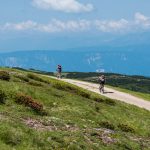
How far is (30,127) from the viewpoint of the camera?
26.0 metres

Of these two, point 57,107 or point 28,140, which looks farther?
point 57,107

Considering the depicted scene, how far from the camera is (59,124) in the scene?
2936 centimetres

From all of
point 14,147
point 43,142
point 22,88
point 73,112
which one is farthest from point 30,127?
point 22,88

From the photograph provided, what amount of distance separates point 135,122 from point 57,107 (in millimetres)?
8448

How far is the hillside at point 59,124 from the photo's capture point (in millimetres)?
A: 23719

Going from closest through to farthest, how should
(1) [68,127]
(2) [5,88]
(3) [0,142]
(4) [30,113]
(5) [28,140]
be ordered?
(3) [0,142] < (5) [28,140] < (1) [68,127] < (4) [30,113] < (2) [5,88]

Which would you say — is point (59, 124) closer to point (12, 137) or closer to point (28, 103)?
point (28, 103)

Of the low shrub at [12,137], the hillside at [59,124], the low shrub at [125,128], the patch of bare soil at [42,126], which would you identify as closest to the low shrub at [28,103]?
the hillside at [59,124]

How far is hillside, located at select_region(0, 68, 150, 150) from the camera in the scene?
2372cm

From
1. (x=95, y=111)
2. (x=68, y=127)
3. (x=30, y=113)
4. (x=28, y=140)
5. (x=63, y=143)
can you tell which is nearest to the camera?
(x=28, y=140)

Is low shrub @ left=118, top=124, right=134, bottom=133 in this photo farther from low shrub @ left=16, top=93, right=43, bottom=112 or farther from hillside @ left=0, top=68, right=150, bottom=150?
low shrub @ left=16, top=93, right=43, bottom=112

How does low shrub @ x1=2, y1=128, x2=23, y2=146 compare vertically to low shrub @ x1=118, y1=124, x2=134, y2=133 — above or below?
above

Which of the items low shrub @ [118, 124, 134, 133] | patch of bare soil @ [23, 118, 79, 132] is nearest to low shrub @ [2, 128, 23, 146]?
patch of bare soil @ [23, 118, 79, 132]

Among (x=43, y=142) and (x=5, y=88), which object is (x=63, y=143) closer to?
(x=43, y=142)
